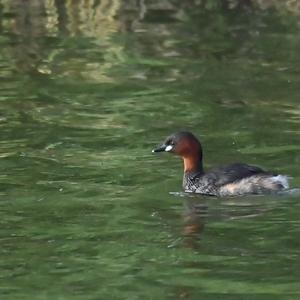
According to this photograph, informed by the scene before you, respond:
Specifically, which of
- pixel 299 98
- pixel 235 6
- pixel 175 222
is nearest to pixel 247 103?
pixel 299 98

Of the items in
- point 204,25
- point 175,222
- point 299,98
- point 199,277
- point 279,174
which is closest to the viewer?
point 199,277

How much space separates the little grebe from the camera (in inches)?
480

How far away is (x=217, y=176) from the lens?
1255 cm

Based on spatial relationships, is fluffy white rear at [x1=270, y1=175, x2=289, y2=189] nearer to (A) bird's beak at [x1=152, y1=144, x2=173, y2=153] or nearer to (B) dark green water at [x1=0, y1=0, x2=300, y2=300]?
(B) dark green water at [x1=0, y1=0, x2=300, y2=300]

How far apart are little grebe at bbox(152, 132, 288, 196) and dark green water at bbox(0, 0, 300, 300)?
193mm

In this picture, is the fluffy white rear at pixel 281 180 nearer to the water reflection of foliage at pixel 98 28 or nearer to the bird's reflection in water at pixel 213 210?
the bird's reflection in water at pixel 213 210

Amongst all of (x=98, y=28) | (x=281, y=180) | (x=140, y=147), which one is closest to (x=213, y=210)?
(x=281, y=180)

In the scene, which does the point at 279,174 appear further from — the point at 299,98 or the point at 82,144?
the point at 299,98

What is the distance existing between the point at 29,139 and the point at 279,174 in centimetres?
351

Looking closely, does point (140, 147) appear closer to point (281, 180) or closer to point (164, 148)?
point (164, 148)

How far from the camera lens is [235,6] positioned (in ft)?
85.0

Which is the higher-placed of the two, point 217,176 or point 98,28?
point 217,176

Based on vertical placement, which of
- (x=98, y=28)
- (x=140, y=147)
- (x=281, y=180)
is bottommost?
(x=98, y=28)

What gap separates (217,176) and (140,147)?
1.87 meters
